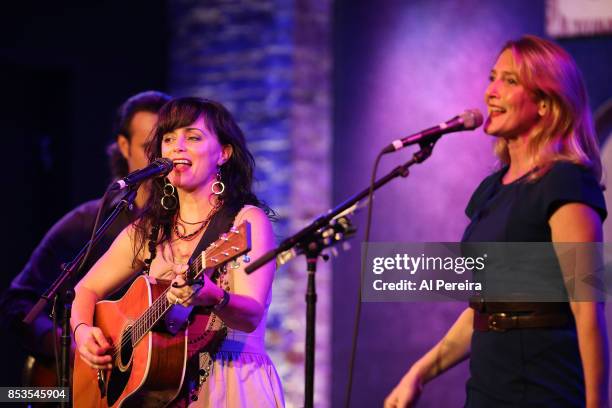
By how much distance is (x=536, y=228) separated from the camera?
281 cm

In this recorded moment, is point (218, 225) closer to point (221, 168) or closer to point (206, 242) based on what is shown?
point (206, 242)

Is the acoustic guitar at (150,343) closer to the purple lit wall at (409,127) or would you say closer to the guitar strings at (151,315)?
the guitar strings at (151,315)

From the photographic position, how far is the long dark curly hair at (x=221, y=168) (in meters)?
3.24

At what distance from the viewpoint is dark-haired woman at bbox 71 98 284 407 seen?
9.65 ft

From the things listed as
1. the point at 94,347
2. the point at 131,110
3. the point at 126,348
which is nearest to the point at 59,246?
the point at 131,110

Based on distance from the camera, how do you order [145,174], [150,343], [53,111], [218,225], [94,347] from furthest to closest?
[53,111]
[94,347]
[218,225]
[145,174]
[150,343]

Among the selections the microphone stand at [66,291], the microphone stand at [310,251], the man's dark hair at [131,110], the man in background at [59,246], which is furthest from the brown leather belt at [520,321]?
the man's dark hair at [131,110]

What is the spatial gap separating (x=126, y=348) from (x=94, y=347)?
0.50ft

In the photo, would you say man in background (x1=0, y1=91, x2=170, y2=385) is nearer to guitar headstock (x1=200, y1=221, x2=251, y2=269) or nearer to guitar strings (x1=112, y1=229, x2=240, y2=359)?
guitar strings (x1=112, y1=229, x2=240, y2=359)

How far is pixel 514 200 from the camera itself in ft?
9.57

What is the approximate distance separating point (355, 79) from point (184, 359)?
3.19 meters

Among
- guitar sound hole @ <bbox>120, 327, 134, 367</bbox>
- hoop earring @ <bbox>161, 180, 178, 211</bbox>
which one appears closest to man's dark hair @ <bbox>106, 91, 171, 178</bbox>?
hoop earring @ <bbox>161, 180, 178, 211</bbox>

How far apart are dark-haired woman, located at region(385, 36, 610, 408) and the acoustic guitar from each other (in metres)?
0.78

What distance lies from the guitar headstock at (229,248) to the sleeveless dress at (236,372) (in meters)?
0.26
